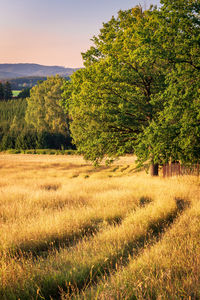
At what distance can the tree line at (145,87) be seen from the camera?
10133 mm

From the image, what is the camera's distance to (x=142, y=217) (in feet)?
20.0

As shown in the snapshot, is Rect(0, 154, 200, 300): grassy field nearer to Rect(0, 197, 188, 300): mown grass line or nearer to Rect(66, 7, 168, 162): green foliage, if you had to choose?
Rect(0, 197, 188, 300): mown grass line

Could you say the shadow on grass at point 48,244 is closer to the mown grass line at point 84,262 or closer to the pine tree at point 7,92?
the mown grass line at point 84,262

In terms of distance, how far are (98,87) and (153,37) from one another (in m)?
4.67

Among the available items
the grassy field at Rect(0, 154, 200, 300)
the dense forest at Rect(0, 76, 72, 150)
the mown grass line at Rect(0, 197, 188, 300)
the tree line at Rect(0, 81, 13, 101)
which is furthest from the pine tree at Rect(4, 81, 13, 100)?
the mown grass line at Rect(0, 197, 188, 300)

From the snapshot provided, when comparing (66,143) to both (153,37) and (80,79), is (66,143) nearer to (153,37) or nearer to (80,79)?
(80,79)

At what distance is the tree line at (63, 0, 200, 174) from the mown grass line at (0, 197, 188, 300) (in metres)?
5.32

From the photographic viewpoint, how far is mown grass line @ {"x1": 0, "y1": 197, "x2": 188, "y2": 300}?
10.8 ft

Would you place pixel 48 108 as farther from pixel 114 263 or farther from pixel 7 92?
pixel 7 92

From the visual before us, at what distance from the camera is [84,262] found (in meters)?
3.90

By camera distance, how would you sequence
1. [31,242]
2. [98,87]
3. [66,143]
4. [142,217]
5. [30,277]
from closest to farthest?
[30,277]
[31,242]
[142,217]
[98,87]
[66,143]

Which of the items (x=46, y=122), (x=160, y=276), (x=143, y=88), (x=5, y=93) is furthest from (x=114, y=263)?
(x=5, y=93)

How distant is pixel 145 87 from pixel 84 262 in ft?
40.0

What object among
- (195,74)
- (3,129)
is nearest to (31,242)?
(195,74)
